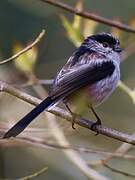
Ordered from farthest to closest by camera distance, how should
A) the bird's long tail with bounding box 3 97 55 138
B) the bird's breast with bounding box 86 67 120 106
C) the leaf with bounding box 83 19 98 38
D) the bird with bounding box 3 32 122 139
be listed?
1. the leaf with bounding box 83 19 98 38
2. the bird's breast with bounding box 86 67 120 106
3. the bird with bounding box 3 32 122 139
4. the bird's long tail with bounding box 3 97 55 138

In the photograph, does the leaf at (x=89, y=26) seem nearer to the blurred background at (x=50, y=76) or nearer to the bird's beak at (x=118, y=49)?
the blurred background at (x=50, y=76)

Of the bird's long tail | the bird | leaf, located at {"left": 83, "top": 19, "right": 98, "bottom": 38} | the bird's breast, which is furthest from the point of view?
leaf, located at {"left": 83, "top": 19, "right": 98, "bottom": 38}

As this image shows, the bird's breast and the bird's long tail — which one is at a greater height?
the bird's breast

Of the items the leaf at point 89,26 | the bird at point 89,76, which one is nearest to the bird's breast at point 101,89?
the bird at point 89,76

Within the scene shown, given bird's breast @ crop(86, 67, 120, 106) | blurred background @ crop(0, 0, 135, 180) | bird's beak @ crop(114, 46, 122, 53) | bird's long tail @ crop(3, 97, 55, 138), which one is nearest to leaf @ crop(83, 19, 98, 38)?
blurred background @ crop(0, 0, 135, 180)

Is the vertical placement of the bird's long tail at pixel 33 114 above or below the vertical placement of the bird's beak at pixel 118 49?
below

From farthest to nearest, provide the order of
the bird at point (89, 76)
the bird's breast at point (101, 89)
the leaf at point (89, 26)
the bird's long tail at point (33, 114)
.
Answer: the leaf at point (89, 26) < the bird's breast at point (101, 89) < the bird at point (89, 76) < the bird's long tail at point (33, 114)

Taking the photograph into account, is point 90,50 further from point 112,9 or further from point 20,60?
point 112,9

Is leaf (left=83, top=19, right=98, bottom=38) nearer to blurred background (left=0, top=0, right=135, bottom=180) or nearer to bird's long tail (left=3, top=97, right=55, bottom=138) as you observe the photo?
blurred background (left=0, top=0, right=135, bottom=180)
